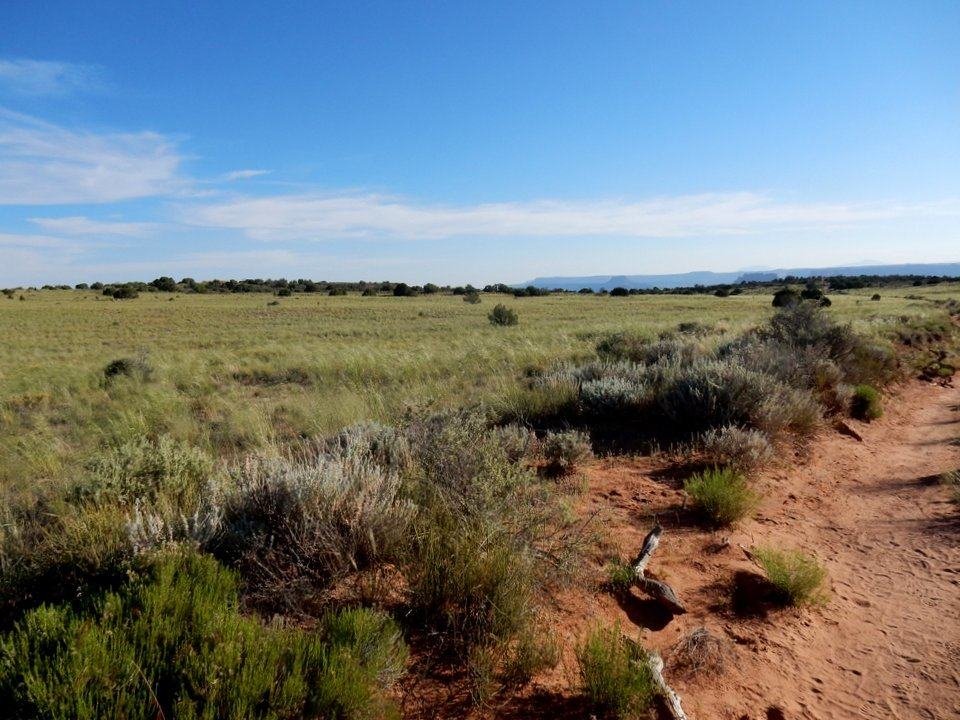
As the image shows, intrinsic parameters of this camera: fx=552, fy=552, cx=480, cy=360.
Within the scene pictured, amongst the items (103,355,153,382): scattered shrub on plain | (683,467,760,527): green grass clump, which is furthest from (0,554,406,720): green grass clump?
(103,355,153,382): scattered shrub on plain

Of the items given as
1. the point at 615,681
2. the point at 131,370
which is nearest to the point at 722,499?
the point at 615,681

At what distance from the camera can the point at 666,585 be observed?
3.65m

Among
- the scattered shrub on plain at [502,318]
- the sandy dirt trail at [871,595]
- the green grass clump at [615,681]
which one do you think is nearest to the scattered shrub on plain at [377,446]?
the green grass clump at [615,681]

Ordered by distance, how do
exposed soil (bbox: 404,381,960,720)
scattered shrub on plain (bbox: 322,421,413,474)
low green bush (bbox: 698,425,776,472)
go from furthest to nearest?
low green bush (bbox: 698,425,776,472), scattered shrub on plain (bbox: 322,421,413,474), exposed soil (bbox: 404,381,960,720)

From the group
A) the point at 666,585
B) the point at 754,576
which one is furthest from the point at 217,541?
the point at 754,576

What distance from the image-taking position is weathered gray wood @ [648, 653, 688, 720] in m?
2.49

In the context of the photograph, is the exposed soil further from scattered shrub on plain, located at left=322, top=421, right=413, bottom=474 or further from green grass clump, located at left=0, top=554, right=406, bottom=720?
scattered shrub on plain, located at left=322, top=421, right=413, bottom=474

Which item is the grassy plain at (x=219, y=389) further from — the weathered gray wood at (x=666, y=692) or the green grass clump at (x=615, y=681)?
the weathered gray wood at (x=666, y=692)

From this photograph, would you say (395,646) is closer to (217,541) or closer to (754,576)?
(217,541)

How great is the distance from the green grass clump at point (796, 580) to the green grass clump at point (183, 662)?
8.68 feet

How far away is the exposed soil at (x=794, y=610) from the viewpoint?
9.21ft

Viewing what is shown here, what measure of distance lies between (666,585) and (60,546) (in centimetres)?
371

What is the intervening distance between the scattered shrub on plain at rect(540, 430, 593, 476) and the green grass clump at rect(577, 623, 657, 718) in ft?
10.4

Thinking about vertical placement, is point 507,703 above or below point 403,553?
below
